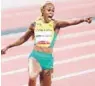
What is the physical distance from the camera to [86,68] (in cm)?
148

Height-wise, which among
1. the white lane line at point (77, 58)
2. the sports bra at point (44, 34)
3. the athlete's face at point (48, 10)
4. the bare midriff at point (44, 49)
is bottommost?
the white lane line at point (77, 58)

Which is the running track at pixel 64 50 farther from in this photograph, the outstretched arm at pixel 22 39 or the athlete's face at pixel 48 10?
the athlete's face at pixel 48 10

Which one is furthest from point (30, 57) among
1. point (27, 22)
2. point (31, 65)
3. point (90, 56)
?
point (90, 56)

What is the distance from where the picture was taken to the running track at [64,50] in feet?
4.59

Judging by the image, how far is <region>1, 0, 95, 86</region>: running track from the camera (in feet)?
4.59

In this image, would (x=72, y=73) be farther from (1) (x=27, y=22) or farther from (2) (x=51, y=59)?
(1) (x=27, y=22)

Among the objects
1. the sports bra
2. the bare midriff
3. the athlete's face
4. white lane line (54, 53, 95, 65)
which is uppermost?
the athlete's face

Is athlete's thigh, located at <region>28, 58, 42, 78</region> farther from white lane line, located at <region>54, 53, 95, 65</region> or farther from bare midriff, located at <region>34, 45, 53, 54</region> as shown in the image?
white lane line, located at <region>54, 53, 95, 65</region>

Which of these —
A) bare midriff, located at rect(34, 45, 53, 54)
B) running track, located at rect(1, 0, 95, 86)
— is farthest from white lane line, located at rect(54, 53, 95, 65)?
bare midriff, located at rect(34, 45, 53, 54)

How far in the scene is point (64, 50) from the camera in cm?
150

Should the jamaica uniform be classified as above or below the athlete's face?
below

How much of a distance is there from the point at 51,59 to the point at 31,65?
0.08 m

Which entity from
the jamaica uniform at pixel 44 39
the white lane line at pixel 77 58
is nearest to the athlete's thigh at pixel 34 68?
the jamaica uniform at pixel 44 39

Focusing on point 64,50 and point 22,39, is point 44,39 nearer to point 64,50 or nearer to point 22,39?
point 22,39
